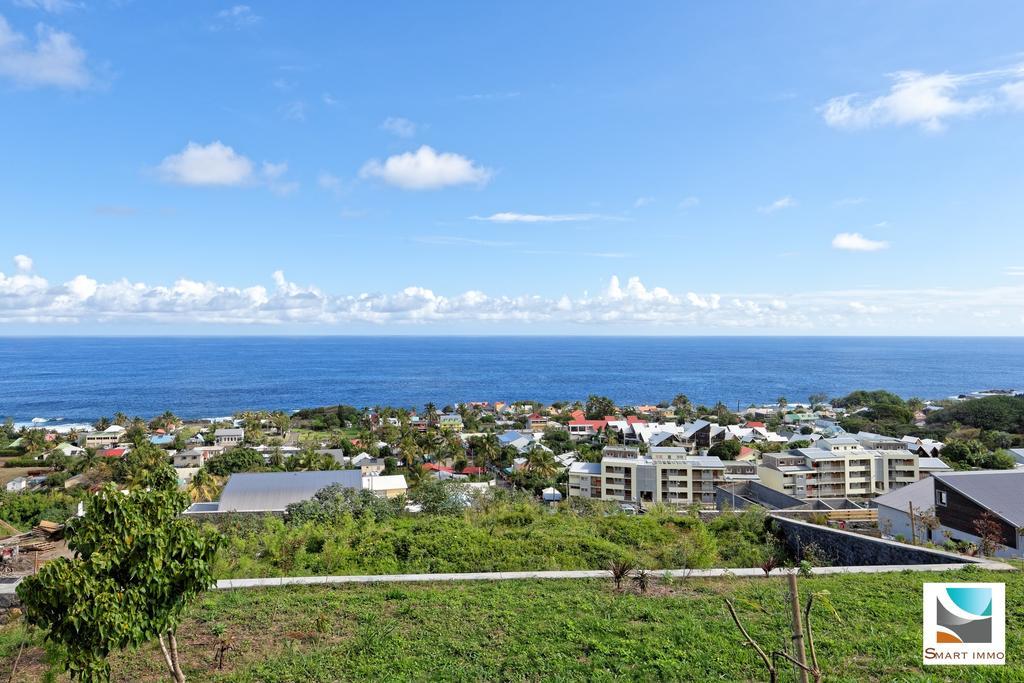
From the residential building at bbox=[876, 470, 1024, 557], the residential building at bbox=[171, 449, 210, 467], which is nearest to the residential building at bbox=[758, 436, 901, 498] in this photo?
the residential building at bbox=[876, 470, 1024, 557]

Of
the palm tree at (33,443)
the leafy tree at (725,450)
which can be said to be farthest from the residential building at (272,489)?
the palm tree at (33,443)

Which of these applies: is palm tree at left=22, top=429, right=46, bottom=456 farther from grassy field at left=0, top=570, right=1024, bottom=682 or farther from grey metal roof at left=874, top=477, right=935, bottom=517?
grey metal roof at left=874, top=477, right=935, bottom=517

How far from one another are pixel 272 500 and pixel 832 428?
55.2 meters

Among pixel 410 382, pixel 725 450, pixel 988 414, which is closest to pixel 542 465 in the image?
pixel 725 450

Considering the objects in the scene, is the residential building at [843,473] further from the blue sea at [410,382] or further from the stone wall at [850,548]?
the blue sea at [410,382]

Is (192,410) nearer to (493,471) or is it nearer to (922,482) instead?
(493,471)

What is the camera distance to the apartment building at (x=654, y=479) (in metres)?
33.7

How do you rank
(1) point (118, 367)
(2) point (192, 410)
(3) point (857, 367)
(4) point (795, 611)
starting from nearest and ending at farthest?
(4) point (795, 611) < (2) point (192, 410) < (1) point (118, 367) < (3) point (857, 367)

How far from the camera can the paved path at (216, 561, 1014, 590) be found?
740cm

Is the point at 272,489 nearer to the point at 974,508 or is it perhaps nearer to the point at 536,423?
the point at 974,508

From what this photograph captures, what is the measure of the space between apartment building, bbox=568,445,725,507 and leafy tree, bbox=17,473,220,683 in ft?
101

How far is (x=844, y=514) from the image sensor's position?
2078 centimetres

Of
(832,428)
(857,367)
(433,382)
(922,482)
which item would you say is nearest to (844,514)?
(922,482)

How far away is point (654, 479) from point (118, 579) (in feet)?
109
